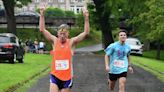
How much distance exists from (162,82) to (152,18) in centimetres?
2513

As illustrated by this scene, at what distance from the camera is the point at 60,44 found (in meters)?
11.0

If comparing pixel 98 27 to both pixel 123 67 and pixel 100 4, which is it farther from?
pixel 123 67

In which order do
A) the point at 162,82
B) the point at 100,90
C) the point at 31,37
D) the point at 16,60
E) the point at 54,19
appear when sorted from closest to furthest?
the point at 100,90 < the point at 162,82 < the point at 16,60 < the point at 31,37 < the point at 54,19

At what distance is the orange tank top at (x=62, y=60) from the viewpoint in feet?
35.8

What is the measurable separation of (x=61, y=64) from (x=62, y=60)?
109 millimetres

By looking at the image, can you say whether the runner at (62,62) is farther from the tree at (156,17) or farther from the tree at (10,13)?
the tree at (10,13)

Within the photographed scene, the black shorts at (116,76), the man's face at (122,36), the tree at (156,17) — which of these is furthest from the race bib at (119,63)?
the tree at (156,17)

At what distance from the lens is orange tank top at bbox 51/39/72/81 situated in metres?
10.9

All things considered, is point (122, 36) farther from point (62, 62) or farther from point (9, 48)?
point (9, 48)

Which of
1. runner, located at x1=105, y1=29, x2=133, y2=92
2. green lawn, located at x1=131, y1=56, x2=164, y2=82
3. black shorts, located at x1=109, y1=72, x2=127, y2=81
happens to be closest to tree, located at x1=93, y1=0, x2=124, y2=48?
green lawn, located at x1=131, y1=56, x2=164, y2=82

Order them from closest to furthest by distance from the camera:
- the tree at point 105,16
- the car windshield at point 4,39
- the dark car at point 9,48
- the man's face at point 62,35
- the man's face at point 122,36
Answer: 1. the man's face at point 62,35
2. the man's face at point 122,36
3. the dark car at point 9,48
4. the car windshield at point 4,39
5. the tree at point 105,16

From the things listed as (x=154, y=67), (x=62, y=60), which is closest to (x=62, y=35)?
(x=62, y=60)

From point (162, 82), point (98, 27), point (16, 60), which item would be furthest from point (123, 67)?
point (98, 27)

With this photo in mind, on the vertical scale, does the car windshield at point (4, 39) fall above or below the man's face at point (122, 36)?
below
